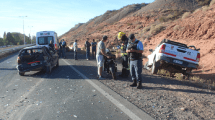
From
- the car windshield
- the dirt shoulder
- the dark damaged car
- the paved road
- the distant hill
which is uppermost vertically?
Result: the distant hill

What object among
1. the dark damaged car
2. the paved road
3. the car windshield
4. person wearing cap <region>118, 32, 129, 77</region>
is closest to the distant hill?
the car windshield

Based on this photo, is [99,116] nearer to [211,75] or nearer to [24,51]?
[24,51]

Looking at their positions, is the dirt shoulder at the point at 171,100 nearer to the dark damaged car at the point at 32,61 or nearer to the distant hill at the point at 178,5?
the dark damaged car at the point at 32,61

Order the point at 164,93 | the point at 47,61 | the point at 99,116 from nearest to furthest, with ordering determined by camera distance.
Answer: the point at 99,116 → the point at 164,93 → the point at 47,61

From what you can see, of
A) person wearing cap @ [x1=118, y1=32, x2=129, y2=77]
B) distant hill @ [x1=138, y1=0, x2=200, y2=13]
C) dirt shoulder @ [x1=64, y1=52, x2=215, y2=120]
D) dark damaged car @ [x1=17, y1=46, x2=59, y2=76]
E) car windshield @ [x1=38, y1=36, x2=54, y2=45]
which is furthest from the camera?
distant hill @ [x1=138, y1=0, x2=200, y2=13]

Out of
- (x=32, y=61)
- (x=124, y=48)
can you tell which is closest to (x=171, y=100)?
(x=124, y=48)

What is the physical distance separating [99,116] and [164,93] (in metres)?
2.52

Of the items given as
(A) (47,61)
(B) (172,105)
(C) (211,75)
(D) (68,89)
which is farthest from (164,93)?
(A) (47,61)

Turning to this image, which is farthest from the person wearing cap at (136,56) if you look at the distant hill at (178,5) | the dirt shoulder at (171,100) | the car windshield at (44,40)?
the distant hill at (178,5)

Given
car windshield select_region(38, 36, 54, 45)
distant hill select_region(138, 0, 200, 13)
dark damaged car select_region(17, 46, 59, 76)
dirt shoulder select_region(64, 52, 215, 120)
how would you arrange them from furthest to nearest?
1. distant hill select_region(138, 0, 200, 13)
2. car windshield select_region(38, 36, 54, 45)
3. dark damaged car select_region(17, 46, 59, 76)
4. dirt shoulder select_region(64, 52, 215, 120)

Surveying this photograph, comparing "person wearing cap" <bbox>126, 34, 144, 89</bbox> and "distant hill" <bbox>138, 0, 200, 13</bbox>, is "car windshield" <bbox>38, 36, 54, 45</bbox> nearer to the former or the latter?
"person wearing cap" <bbox>126, 34, 144, 89</bbox>

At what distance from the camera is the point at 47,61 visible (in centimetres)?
912

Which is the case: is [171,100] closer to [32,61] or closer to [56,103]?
[56,103]

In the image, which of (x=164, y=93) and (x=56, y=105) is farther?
(x=164, y=93)
